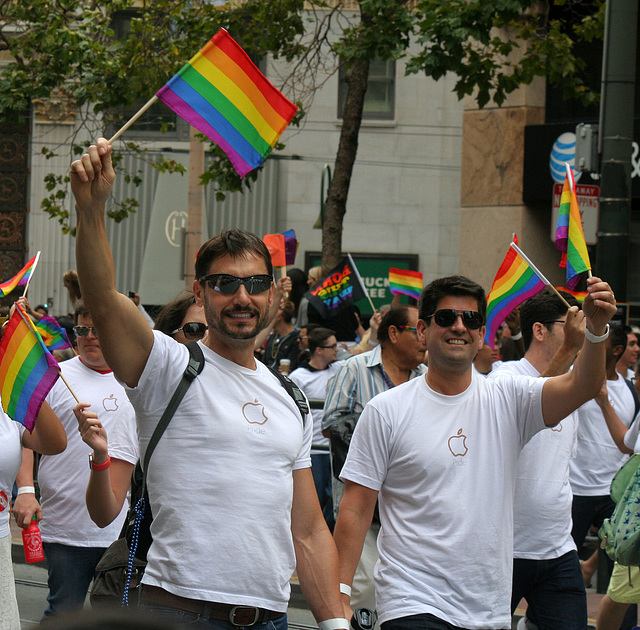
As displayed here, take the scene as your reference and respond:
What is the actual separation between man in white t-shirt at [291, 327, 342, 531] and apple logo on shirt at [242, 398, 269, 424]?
Result: 19.0ft

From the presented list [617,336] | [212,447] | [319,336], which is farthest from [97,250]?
[319,336]

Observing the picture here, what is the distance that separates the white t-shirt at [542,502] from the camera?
483 cm

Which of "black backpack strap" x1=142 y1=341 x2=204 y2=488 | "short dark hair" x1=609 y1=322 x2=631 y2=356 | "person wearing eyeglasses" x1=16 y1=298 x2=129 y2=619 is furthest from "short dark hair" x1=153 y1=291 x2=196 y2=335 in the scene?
"short dark hair" x1=609 y1=322 x2=631 y2=356

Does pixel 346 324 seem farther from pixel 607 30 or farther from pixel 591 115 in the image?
pixel 591 115

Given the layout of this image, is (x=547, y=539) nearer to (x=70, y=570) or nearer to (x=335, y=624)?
(x=335, y=624)

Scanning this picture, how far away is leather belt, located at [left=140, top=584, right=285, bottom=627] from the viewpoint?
10.5ft

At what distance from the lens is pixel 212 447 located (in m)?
3.25

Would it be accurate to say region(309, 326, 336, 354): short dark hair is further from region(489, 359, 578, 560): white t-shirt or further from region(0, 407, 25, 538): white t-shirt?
region(0, 407, 25, 538): white t-shirt

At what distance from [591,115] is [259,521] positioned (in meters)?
12.8

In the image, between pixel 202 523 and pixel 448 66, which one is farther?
pixel 448 66

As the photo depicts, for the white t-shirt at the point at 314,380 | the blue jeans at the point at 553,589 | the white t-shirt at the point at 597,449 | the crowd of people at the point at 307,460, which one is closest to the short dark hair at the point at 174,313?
the crowd of people at the point at 307,460

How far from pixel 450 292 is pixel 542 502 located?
115cm

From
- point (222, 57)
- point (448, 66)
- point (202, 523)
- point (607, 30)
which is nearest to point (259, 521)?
point (202, 523)

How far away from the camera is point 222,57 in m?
3.91
